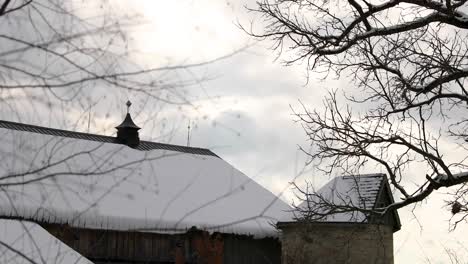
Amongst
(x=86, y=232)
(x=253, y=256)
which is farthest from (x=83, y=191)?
(x=253, y=256)

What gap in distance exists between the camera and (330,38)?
12.4 metres

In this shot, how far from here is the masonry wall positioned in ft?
71.6

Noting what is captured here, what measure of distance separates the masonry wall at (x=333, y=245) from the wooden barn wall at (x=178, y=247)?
1.13 metres

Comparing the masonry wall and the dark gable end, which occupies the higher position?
the dark gable end

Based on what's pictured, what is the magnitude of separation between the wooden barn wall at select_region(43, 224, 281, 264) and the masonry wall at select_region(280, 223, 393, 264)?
1127 millimetres

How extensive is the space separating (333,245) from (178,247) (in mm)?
5311

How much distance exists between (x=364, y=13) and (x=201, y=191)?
14.6 meters

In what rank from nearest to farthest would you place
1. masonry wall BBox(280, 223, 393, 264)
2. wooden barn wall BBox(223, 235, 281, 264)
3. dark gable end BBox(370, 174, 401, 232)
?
masonry wall BBox(280, 223, 393, 264)
dark gable end BBox(370, 174, 401, 232)
wooden barn wall BBox(223, 235, 281, 264)

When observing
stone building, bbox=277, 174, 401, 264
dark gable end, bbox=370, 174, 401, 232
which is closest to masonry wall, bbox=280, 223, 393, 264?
stone building, bbox=277, 174, 401, 264

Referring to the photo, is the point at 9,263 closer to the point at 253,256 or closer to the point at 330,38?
the point at 330,38

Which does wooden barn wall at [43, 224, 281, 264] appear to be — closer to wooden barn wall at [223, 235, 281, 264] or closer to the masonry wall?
wooden barn wall at [223, 235, 281, 264]

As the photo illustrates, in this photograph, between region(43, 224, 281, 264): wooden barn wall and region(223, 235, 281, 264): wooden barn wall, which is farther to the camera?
region(223, 235, 281, 264): wooden barn wall

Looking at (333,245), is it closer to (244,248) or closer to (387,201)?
(387,201)

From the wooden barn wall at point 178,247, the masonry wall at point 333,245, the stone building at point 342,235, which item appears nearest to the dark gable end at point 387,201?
the stone building at point 342,235
